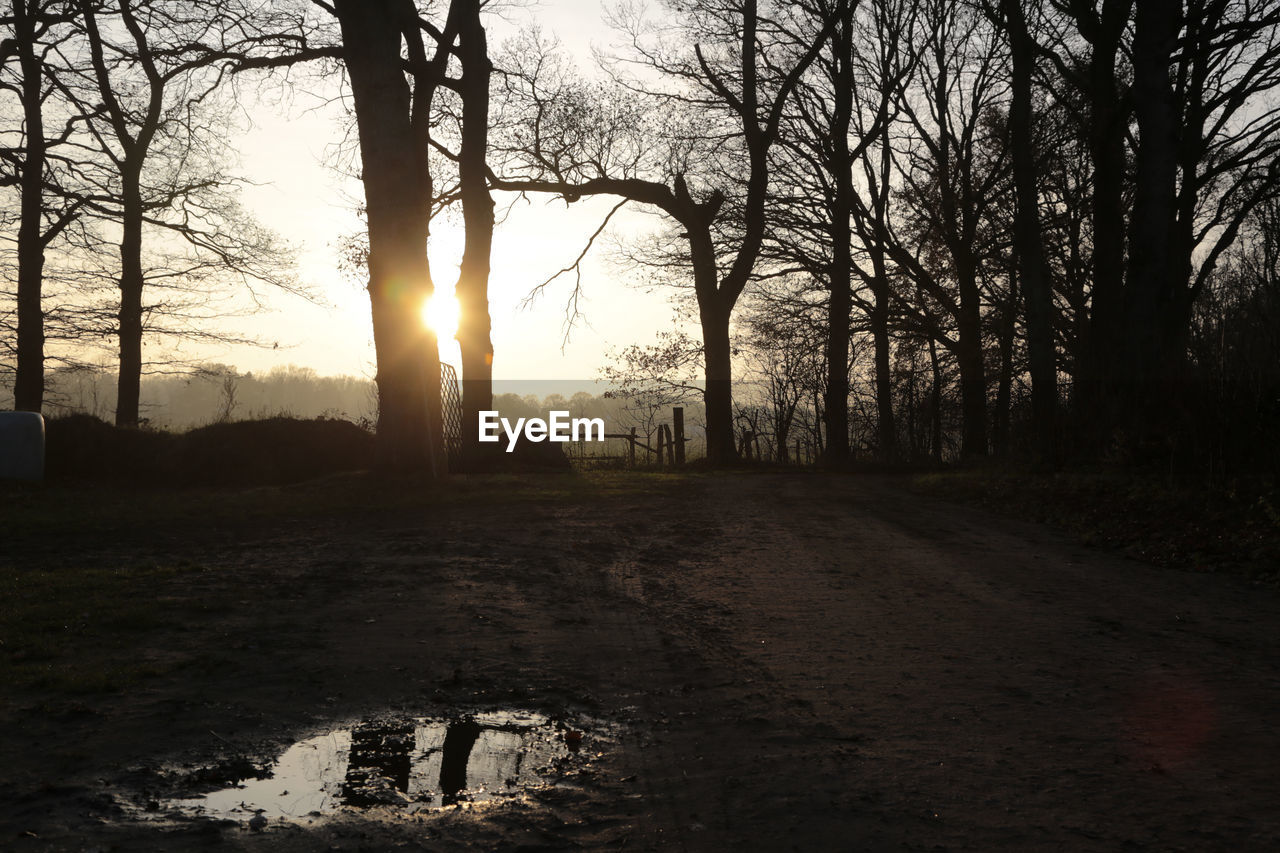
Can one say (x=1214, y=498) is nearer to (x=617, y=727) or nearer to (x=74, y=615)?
(x=617, y=727)

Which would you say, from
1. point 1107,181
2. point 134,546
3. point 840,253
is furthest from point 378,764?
point 840,253

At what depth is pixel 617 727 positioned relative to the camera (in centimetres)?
418

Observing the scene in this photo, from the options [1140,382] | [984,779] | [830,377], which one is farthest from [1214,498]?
[830,377]

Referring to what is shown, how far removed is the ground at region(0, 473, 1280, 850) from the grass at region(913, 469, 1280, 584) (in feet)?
2.14

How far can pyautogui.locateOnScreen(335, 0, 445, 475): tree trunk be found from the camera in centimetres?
1237

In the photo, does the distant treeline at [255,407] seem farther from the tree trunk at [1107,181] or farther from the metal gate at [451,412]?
the tree trunk at [1107,181]

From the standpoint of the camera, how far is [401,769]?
3697mm

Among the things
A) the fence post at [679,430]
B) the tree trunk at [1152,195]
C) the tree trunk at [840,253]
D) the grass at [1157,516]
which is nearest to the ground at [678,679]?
the grass at [1157,516]

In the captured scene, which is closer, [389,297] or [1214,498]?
[1214,498]

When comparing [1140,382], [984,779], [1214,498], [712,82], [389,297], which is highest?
[712,82]

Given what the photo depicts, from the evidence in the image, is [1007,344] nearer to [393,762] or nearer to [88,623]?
[88,623]

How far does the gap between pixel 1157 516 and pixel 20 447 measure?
13.8 m

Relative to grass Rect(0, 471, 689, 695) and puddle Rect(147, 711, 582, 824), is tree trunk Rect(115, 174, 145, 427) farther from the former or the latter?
puddle Rect(147, 711, 582, 824)

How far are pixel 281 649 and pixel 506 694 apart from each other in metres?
1.45
